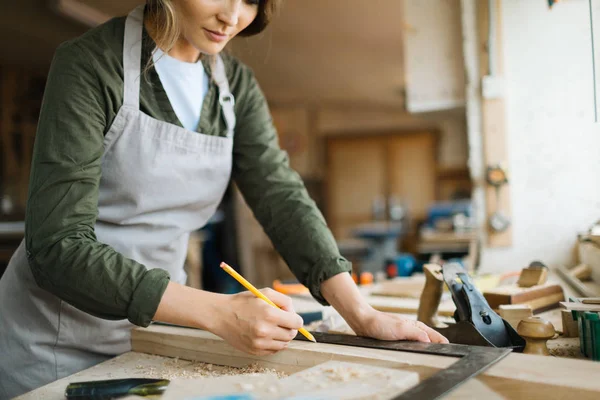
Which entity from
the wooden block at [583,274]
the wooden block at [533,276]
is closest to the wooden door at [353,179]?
the wooden block at [583,274]

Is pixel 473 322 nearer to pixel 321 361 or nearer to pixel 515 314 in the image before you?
pixel 515 314

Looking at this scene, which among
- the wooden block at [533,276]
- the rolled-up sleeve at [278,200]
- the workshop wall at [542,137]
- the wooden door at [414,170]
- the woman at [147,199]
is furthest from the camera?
the wooden door at [414,170]

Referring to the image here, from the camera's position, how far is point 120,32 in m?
1.19

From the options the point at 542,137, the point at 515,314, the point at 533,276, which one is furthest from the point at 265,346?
the point at 542,137

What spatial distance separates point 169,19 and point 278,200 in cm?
48

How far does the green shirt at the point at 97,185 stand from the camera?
0.90 metres

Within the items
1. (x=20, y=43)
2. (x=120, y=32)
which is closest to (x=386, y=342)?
(x=120, y=32)

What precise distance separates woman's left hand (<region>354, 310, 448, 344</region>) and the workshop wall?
94cm

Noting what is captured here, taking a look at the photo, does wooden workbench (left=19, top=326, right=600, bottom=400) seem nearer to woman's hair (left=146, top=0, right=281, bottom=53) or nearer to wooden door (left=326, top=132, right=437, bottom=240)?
A: woman's hair (left=146, top=0, right=281, bottom=53)

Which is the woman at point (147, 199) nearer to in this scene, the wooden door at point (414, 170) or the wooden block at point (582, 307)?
the wooden block at point (582, 307)

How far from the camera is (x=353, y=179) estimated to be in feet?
29.4

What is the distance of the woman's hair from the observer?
3.63ft

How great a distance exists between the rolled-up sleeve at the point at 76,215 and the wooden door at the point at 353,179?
796 cm

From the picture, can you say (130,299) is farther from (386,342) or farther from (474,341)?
(474,341)
